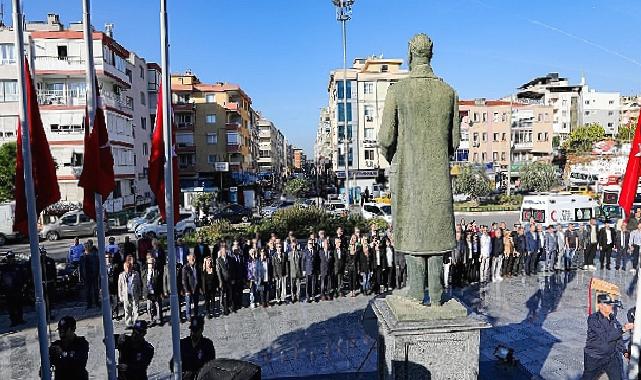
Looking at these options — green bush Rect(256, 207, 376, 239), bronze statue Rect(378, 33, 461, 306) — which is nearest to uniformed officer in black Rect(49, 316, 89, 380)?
bronze statue Rect(378, 33, 461, 306)

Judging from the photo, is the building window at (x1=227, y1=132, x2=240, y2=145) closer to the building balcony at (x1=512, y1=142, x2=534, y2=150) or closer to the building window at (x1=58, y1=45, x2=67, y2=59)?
the building window at (x1=58, y1=45, x2=67, y2=59)

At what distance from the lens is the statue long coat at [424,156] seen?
548cm

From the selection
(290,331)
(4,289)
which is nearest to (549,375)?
(290,331)

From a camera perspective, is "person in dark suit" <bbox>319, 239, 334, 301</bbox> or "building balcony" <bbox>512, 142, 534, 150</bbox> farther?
"building balcony" <bbox>512, 142, 534, 150</bbox>

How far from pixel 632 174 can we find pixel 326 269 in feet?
28.1

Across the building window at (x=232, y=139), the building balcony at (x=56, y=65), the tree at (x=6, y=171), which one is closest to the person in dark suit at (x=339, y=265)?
the tree at (x=6, y=171)

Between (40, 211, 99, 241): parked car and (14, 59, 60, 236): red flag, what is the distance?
24.5m

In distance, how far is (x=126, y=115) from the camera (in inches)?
1713

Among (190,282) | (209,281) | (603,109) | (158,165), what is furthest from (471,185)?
(603,109)

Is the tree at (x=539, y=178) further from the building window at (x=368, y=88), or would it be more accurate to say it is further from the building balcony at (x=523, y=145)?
the building window at (x=368, y=88)

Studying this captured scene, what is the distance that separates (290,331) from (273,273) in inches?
98.7

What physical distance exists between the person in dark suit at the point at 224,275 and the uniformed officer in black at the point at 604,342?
826 cm

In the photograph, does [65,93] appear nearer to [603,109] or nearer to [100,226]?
[100,226]

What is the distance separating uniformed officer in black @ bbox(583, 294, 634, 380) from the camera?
6.18 metres
